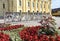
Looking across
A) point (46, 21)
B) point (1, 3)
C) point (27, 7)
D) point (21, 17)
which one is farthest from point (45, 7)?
point (46, 21)

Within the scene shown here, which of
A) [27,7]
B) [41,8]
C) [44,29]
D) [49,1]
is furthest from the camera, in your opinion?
[49,1]

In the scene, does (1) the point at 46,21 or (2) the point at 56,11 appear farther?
(2) the point at 56,11

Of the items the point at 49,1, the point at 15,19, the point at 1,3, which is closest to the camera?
the point at 15,19

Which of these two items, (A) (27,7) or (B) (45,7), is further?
(B) (45,7)

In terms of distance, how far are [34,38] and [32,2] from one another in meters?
60.2

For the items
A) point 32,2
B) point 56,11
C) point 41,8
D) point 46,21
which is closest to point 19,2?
point 32,2

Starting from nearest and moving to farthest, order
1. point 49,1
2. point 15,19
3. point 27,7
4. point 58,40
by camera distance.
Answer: point 58,40
point 15,19
point 27,7
point 49,1

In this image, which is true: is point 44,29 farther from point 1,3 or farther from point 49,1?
point 49,1

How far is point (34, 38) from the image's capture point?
6965mm

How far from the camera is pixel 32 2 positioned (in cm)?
6688

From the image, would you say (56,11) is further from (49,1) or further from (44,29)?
(44,29)

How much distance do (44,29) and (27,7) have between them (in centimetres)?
5240

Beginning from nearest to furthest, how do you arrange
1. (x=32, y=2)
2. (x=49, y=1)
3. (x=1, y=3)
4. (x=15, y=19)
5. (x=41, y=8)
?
(x=15, y=19)
(x=1, y=3)
(x=32, y=2)
(x=41, y=8)
(x=49, y=1)

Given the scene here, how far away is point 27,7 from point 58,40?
5513 cm
